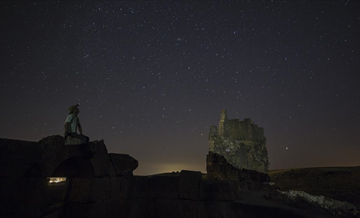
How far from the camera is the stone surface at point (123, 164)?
18.7 ft

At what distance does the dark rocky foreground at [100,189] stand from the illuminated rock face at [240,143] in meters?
29.6

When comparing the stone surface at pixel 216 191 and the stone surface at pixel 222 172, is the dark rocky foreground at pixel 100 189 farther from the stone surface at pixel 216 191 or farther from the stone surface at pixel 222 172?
the stone surface at pixel 222 172

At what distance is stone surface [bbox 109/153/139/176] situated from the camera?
570 cm

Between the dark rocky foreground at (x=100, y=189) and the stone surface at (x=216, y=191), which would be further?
the stone surface at (x=216, y=191)

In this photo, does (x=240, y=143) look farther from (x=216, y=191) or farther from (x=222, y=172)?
(x=216, y=191)

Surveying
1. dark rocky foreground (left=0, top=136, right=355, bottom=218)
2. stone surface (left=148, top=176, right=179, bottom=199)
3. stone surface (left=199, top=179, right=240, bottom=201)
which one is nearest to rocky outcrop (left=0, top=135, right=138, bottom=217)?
dark rocky foreground (left=0, top=136, right=355, bottom=218)

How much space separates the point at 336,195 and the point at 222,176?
13.4 m

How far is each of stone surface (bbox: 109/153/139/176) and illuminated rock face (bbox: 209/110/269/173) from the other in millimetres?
30893

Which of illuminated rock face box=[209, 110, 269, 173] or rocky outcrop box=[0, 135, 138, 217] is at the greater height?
illuminated rock face box=[209, 110, 269, 173]

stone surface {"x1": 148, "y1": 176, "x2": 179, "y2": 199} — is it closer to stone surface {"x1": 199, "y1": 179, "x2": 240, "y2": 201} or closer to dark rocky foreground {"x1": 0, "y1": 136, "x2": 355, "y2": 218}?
dark rocky foreground {"x1": 0, "y1": 136, "x2": 355, "y2": 218}

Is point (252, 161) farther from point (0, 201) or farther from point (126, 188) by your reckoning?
point (0, 201)

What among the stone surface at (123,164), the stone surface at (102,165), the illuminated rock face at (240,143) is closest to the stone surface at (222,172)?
the stone surface at (123,164)

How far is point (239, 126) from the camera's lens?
40156 mm

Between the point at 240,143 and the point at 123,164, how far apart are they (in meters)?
34.6
